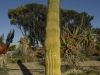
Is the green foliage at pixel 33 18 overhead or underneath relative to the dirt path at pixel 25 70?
overhead

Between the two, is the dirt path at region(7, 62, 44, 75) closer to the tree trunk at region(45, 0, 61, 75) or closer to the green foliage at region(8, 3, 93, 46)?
the tree trunk at region(45, 0, 61, 75)

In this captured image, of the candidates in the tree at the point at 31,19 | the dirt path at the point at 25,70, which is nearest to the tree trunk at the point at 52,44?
the dirt path at the point at 25,70

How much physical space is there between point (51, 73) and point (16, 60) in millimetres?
20375

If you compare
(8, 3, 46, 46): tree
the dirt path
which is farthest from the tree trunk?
(8, 3, 46, 46): tree

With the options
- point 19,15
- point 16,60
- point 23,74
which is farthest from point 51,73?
point 19,15

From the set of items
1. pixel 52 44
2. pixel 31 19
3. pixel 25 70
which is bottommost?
pixel 25 70

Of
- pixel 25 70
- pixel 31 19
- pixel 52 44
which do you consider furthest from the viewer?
pixel 31 19

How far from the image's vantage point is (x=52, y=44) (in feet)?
14.0

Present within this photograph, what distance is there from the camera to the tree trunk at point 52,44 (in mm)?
4180

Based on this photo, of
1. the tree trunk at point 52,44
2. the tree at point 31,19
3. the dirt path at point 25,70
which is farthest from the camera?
the tree at point 31,19

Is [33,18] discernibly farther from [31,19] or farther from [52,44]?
[52,44]

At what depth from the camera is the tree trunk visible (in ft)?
13.7

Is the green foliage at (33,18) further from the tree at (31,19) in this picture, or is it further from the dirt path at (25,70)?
the dirt path at (25,70)

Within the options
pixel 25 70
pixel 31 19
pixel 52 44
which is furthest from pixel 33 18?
pixel 52 44
